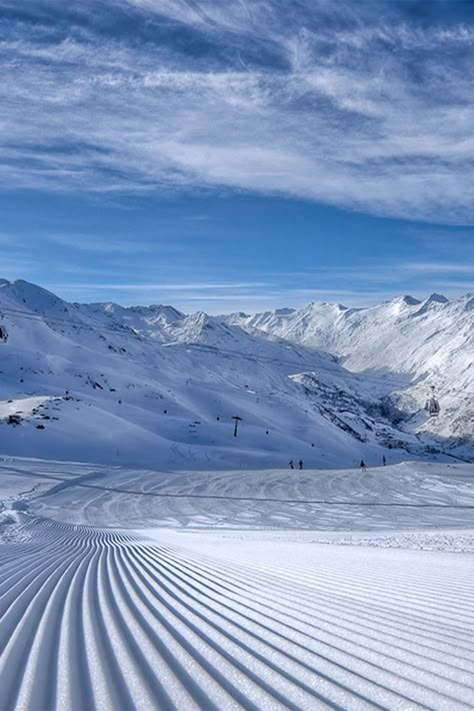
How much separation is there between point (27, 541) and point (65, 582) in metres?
9.83

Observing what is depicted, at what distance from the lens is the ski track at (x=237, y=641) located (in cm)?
405

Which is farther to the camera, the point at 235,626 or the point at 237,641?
the point at 235,626

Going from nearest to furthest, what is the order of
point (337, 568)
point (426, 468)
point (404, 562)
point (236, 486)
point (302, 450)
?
1. point (337, 568)
2. point (404, 562)
3. point (236, 486)
4. point (426, 468)
5. point (302, 450)

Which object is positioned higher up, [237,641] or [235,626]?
[237,641]

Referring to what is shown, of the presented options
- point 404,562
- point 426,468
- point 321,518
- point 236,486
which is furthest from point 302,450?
point 404,562

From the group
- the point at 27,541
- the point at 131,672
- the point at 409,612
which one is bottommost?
the point at 27,541

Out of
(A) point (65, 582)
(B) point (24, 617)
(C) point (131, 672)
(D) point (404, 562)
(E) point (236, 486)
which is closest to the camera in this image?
(C) point (131, 672)

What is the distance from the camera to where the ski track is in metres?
4.05

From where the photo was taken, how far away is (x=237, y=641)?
5363 mm

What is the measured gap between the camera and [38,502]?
113 feet

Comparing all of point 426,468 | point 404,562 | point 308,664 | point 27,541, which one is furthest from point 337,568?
point 426,468

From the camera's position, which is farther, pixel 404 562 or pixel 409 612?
pixel 404 562

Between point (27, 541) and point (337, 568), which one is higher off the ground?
point (337, 568)

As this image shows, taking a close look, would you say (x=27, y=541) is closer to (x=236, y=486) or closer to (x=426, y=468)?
(x=236, y=486)
